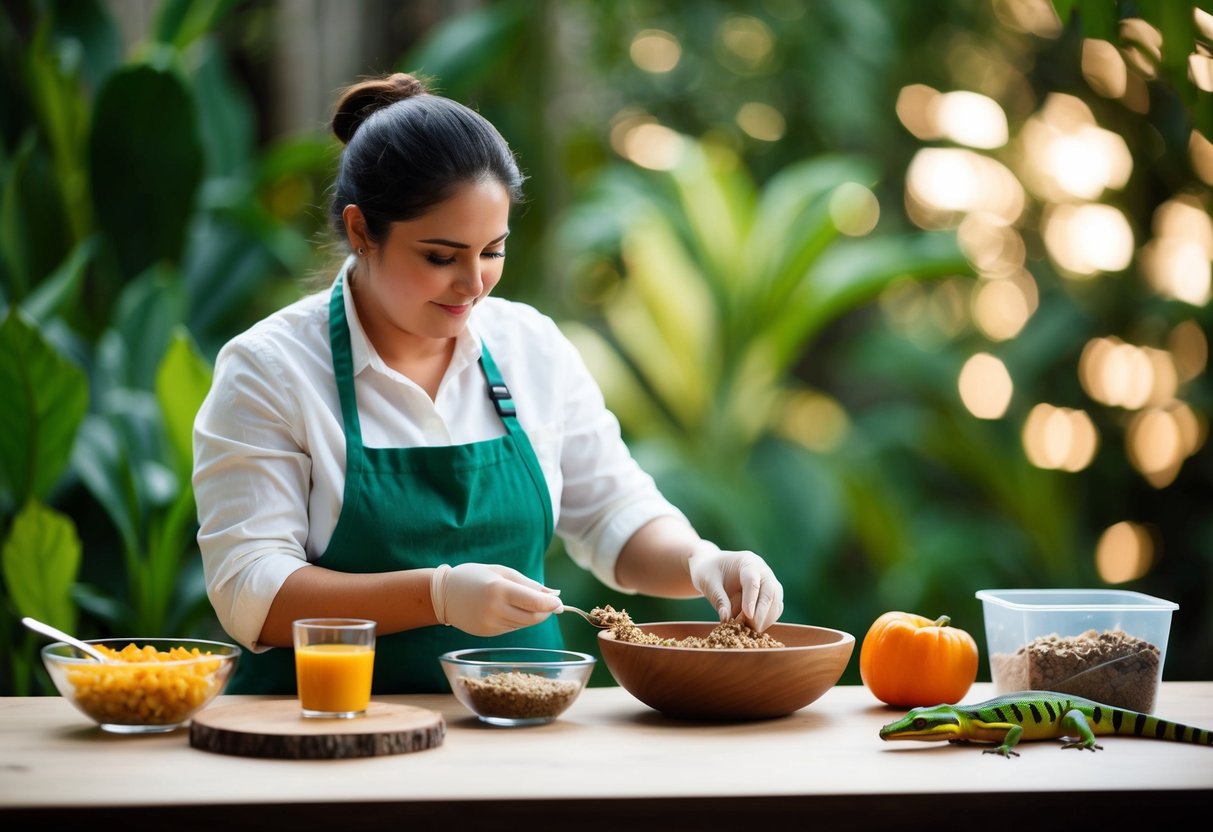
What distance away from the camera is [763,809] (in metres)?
1.32

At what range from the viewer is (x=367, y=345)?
198cm

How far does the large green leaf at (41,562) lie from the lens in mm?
2756

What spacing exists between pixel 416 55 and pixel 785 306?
1.42 metres

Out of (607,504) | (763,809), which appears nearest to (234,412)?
(607,504)

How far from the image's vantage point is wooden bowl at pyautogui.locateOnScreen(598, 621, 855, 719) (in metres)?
1.62

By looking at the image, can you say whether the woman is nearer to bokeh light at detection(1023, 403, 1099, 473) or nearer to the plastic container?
the plastic container

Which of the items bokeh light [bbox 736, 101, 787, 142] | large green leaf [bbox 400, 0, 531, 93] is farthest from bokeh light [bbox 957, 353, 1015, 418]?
large green leaf [bbox 400, 0, 531, 93]

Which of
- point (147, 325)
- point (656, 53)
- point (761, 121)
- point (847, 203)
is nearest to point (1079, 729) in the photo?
point (147, 325)

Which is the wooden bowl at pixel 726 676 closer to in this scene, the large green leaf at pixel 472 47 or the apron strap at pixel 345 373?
the apron strap at pixel 345 373

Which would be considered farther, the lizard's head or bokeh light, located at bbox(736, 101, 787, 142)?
bokeh light, located at bbox(736, 101, 787, 142)

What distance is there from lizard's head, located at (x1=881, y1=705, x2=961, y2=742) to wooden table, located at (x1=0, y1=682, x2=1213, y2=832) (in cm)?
2

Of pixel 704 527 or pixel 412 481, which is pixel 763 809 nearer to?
pixel 412 481

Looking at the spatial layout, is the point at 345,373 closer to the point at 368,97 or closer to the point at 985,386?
the point at 368,97

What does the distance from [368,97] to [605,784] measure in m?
1.22
